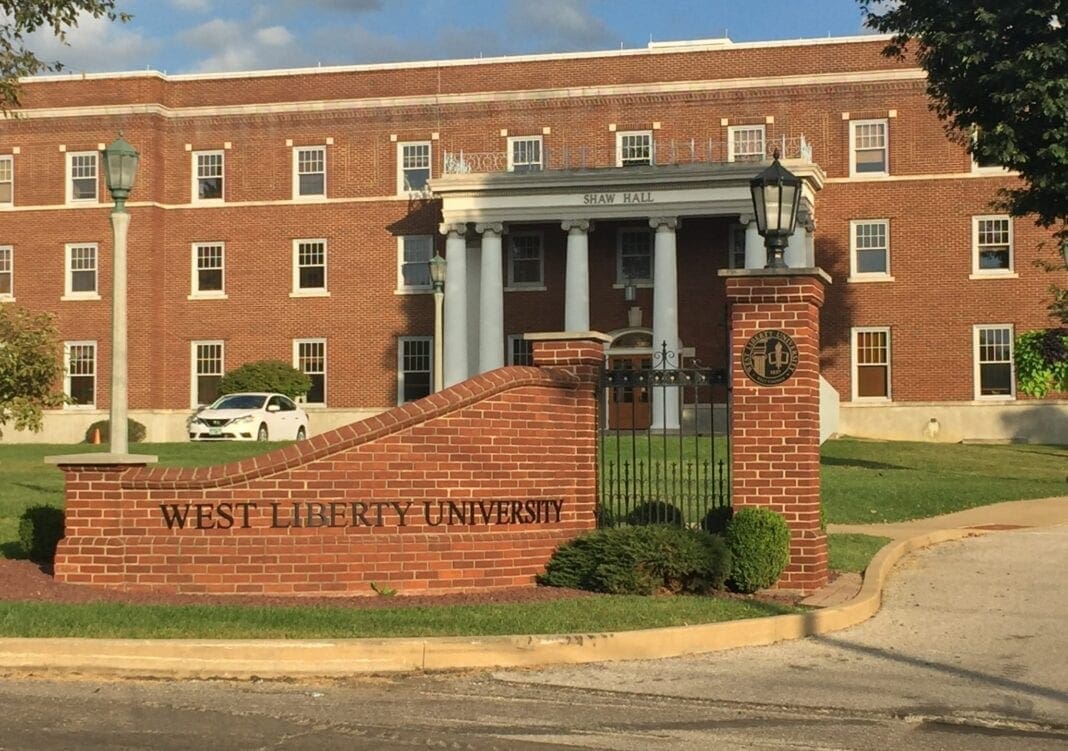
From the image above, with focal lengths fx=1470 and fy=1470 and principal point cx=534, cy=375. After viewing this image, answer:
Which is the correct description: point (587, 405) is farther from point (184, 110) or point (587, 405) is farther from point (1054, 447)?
point (184, 110)

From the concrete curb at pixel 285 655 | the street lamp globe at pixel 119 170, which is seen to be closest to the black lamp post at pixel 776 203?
the concrete curb at pixel 285 655

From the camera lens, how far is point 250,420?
3784 centimetres

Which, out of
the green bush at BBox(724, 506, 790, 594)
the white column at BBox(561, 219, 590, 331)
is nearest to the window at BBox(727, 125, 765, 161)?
the white column at BBox(561, 219, 590, 331)

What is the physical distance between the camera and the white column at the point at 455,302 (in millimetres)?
40406

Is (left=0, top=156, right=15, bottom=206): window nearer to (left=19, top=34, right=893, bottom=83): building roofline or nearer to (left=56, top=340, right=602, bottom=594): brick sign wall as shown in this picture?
(left=19, top=34, right=893, bottom=83): building roofline

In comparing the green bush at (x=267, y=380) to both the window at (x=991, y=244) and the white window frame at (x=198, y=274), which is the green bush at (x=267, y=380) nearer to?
the white window frame at (x=198, y=274)

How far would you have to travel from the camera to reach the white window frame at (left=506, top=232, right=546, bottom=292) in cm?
4306

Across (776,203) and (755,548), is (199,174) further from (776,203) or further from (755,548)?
(755,548)

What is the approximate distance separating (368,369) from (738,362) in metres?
32.3

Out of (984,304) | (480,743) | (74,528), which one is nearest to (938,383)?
(984,304)

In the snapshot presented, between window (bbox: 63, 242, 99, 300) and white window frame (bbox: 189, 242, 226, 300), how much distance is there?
312 cm

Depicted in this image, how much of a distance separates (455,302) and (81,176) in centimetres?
1401

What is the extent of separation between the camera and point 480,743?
7.60 metres

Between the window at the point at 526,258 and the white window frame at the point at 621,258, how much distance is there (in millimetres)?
2348
